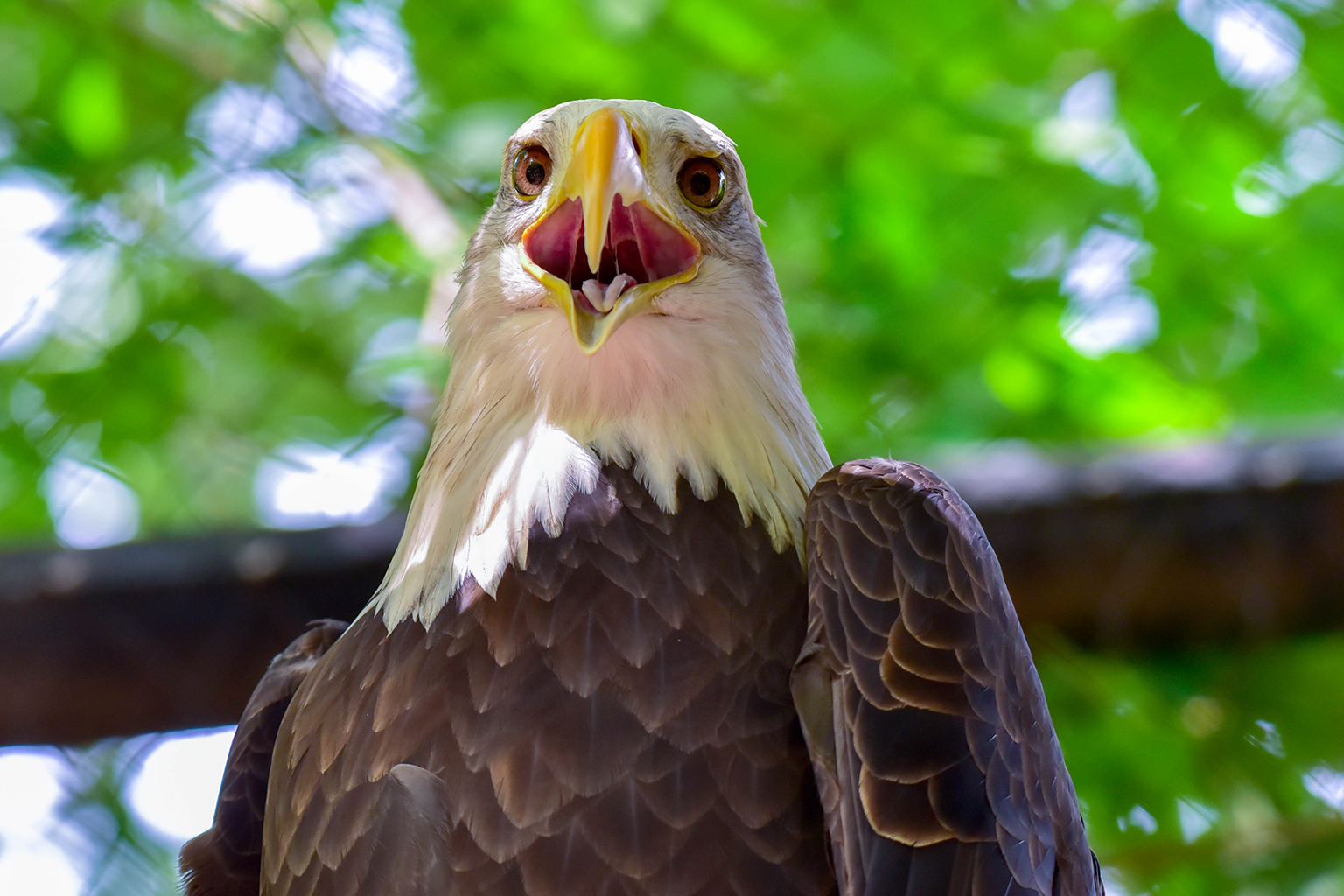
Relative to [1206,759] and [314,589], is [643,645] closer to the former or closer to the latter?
[314,589]

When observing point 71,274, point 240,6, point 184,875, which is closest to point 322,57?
point 240,6

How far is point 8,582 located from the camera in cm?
259

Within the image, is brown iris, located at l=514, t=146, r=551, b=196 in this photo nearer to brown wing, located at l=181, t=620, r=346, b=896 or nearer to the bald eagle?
the bald eagle

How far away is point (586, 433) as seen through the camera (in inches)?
73.2

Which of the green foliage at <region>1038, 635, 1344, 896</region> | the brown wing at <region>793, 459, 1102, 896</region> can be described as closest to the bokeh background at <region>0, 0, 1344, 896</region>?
the green foliage at <region>1038, 635, 1344, 896</region>

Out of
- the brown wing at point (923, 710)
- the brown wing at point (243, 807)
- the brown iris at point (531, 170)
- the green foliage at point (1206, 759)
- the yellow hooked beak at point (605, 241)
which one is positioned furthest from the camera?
the green foliage at point (1206, 759)

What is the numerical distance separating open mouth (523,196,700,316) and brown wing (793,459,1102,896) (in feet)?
1.68

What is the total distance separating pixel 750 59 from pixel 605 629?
1.84 m

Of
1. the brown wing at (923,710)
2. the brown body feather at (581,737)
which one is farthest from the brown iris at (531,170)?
the brown wing at (923,710)

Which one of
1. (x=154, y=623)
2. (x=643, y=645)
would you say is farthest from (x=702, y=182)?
(x=154, y=623)

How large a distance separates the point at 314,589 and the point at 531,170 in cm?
111

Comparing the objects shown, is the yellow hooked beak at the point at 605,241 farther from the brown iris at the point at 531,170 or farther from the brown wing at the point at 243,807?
the brown wing at the point at 243,807

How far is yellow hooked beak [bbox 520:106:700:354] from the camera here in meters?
1.74

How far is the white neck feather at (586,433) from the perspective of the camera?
5.88 ft
